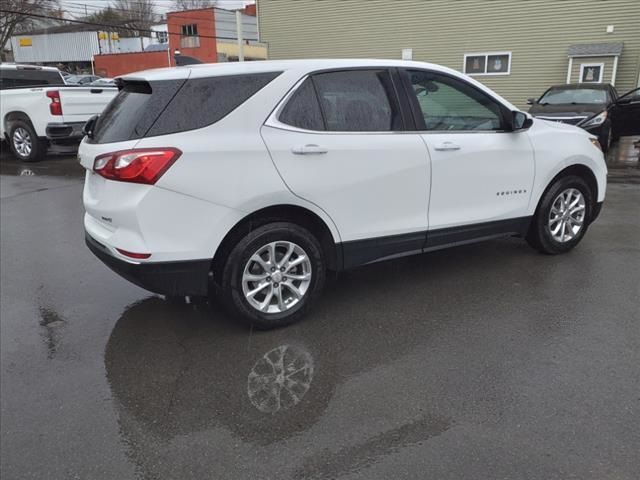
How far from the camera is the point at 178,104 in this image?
3.45 meters

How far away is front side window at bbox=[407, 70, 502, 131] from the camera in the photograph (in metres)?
4.24

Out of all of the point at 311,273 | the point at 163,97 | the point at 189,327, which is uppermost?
the point at 163,97

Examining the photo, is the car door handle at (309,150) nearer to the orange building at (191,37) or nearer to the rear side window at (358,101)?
the rear side window at (358,101)

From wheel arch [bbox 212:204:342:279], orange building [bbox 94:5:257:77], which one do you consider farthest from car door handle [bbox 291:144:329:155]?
orange building [bbox 94:5:257:77]

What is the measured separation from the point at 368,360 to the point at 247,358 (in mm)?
756

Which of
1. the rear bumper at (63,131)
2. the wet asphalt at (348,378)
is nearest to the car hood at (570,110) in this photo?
the wet asphalt at (348,378)

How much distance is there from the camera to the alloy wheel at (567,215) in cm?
508

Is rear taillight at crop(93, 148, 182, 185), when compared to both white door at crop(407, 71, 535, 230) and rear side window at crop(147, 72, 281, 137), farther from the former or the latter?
white door at crop(407, 71, 535, 230)

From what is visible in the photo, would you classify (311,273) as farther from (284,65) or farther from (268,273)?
(284,65)

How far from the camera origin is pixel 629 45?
17.4m

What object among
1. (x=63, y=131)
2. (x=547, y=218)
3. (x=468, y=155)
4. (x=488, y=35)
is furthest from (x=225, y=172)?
(x=488, y=35)

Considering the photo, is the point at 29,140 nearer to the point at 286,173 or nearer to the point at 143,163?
the point at 143,163

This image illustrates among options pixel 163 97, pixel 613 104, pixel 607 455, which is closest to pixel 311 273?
pixel 163 97

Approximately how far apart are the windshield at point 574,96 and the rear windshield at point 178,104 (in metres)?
11.1
